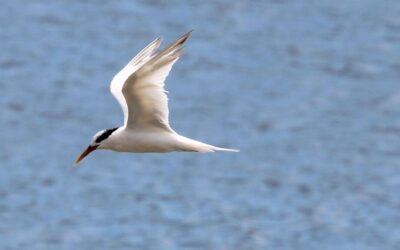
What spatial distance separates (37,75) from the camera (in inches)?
1340

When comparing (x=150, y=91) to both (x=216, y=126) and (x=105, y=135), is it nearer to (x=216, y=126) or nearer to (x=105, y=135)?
(x=105, y=135)

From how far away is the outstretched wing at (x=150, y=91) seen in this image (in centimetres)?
1324

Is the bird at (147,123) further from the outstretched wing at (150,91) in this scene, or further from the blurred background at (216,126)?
the blurred background at (216,126)

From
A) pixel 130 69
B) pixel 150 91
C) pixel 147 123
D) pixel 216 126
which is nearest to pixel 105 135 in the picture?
pixel 147 123

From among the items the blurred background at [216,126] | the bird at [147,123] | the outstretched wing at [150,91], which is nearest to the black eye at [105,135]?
the bird at [147,123]

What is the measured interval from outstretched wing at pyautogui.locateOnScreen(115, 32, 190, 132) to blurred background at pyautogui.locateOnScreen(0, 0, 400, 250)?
13.7 meters

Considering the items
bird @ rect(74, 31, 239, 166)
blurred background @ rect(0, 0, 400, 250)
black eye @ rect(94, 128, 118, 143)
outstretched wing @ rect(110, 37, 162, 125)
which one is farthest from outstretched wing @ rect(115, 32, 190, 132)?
blurred background @ rect(0, 0, 400, 250)

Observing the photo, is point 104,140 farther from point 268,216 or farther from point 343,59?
point 343,59

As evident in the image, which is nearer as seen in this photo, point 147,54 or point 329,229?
point 147,54

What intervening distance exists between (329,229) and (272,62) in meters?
5.89

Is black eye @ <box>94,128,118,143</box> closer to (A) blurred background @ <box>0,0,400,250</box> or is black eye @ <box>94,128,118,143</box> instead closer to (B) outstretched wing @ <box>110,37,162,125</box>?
(B) outstretched wing @ <box>110,37,162,125</box>

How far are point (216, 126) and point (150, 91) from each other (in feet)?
58.5

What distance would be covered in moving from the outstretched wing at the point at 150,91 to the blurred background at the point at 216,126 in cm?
1368

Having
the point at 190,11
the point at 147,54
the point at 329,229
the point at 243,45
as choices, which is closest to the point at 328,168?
the point at 329,229
